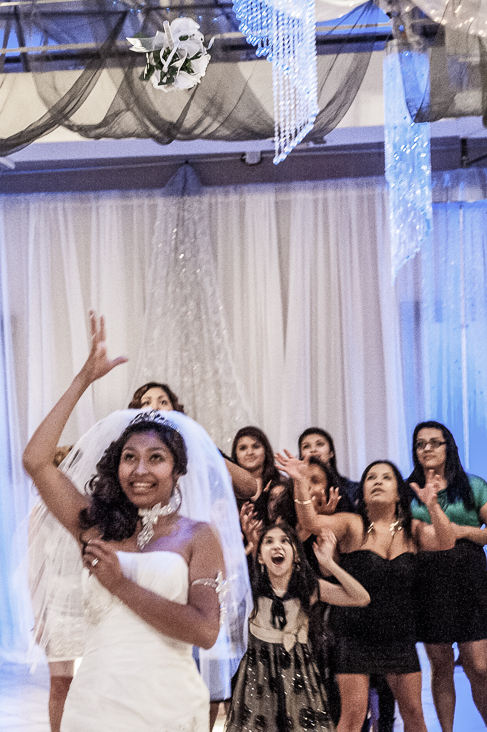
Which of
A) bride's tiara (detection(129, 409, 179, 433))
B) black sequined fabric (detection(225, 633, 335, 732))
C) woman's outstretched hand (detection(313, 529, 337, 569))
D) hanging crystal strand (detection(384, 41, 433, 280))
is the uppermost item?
hanging crystal strand (detection(384, 41, 433, 280))

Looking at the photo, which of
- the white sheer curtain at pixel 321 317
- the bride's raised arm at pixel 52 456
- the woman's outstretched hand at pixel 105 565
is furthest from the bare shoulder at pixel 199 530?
the white sheer curtain at pixel 321 317

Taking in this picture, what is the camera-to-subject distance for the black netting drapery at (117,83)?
2107 millimetres

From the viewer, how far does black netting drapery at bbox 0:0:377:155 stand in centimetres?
211

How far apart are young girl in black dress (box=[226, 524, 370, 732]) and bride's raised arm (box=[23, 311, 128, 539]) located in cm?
69

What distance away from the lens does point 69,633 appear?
8.82ft

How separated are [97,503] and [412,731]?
1416mm

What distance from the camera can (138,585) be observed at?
2033 millimetres

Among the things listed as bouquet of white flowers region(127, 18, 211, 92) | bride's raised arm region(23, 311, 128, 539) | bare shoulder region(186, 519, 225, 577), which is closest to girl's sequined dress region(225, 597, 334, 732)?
bare shoulder region(186, 519, 225, 577)

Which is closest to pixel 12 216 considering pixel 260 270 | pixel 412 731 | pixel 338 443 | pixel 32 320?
pixel 32 320

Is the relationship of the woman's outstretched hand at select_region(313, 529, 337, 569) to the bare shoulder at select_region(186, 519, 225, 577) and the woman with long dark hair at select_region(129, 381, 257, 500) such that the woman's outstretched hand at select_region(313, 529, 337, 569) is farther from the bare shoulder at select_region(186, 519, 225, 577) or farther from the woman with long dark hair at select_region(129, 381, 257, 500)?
the bare shoulder at select_region(186, 519, 225, 577)

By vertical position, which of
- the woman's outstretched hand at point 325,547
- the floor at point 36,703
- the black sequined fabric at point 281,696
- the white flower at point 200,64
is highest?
the white flower at point 200,64

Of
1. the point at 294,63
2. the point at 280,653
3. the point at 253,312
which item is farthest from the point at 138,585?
the point at 253,312

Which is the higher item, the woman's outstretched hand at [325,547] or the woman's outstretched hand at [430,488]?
the woman's outstretched hand at [430,488]

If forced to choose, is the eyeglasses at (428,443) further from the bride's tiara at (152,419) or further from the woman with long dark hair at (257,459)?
the bride's tiara at (152,419)
